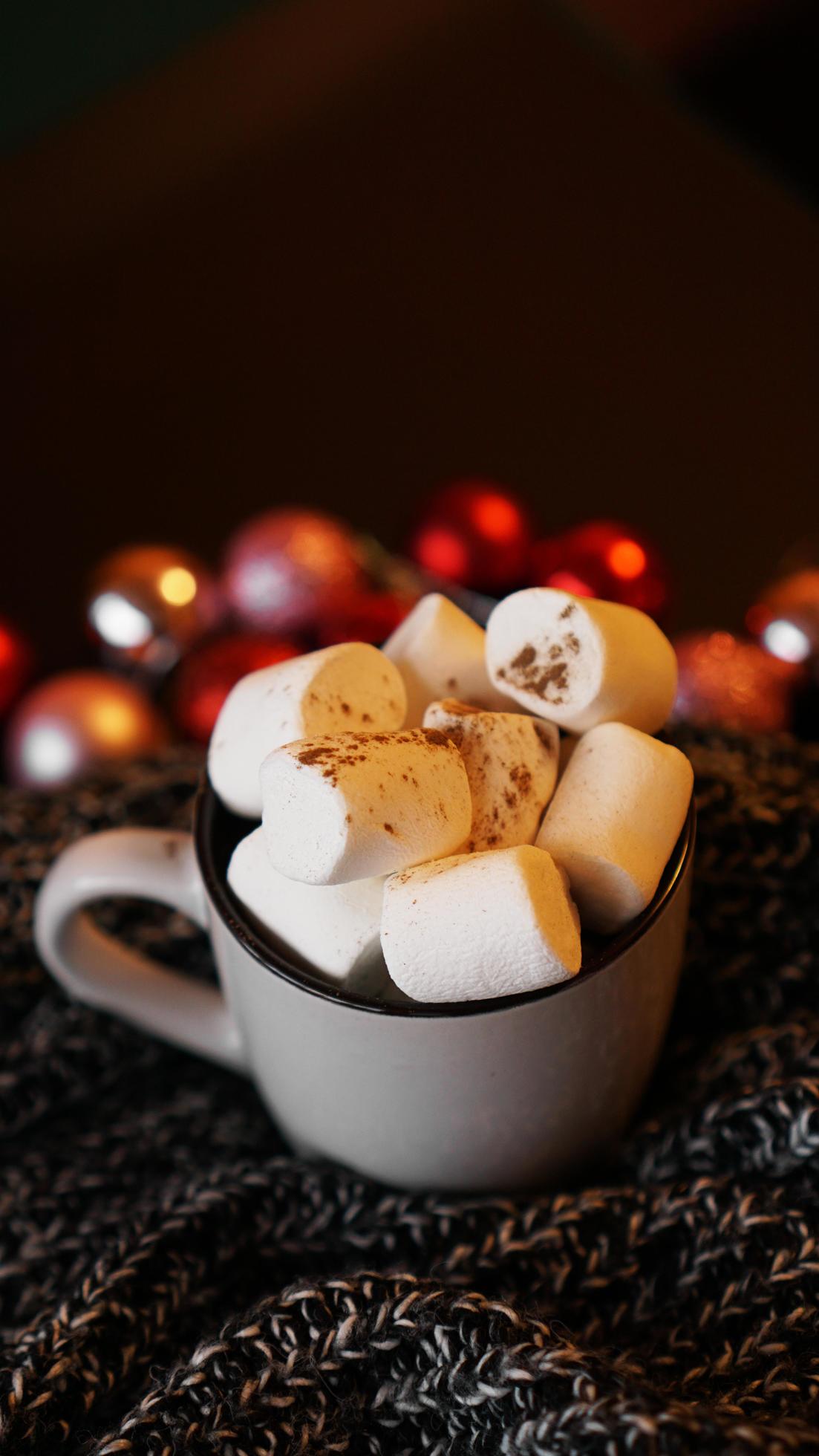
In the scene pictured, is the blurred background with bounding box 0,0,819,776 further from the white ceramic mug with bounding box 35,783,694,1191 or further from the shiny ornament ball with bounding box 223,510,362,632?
the white ceramic mug with bounding box 35,783,694,1191

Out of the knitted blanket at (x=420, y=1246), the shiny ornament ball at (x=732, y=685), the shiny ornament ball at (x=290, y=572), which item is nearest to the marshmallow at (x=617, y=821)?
the knitted blanket at (x=420, y=1246)

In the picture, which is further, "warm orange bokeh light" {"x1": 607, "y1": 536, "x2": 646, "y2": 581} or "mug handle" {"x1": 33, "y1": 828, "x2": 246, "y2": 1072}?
"warm orange bokeh light" {"x1": 607, "y1": 536, "x2": 646, "y2": 581}

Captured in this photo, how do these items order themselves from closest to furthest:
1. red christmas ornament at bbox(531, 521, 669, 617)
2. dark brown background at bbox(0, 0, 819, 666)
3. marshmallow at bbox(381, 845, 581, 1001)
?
marshmallow at bbox(381, 845, 581, 1001)
red christmas ornament at bbox(531, 521, 669, 617)
dark brown background at bbox(0, 0, 819, 666)

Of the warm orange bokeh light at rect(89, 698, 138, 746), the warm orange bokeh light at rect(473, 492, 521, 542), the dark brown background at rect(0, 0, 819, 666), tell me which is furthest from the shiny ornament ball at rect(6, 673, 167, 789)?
the warm orange bokeh light at rect(473, 492, 521, 542)

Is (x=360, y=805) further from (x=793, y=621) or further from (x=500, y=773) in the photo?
(x=793, y=621)

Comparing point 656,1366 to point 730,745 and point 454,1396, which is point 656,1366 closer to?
point 454,1396

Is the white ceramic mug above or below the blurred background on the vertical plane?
below
